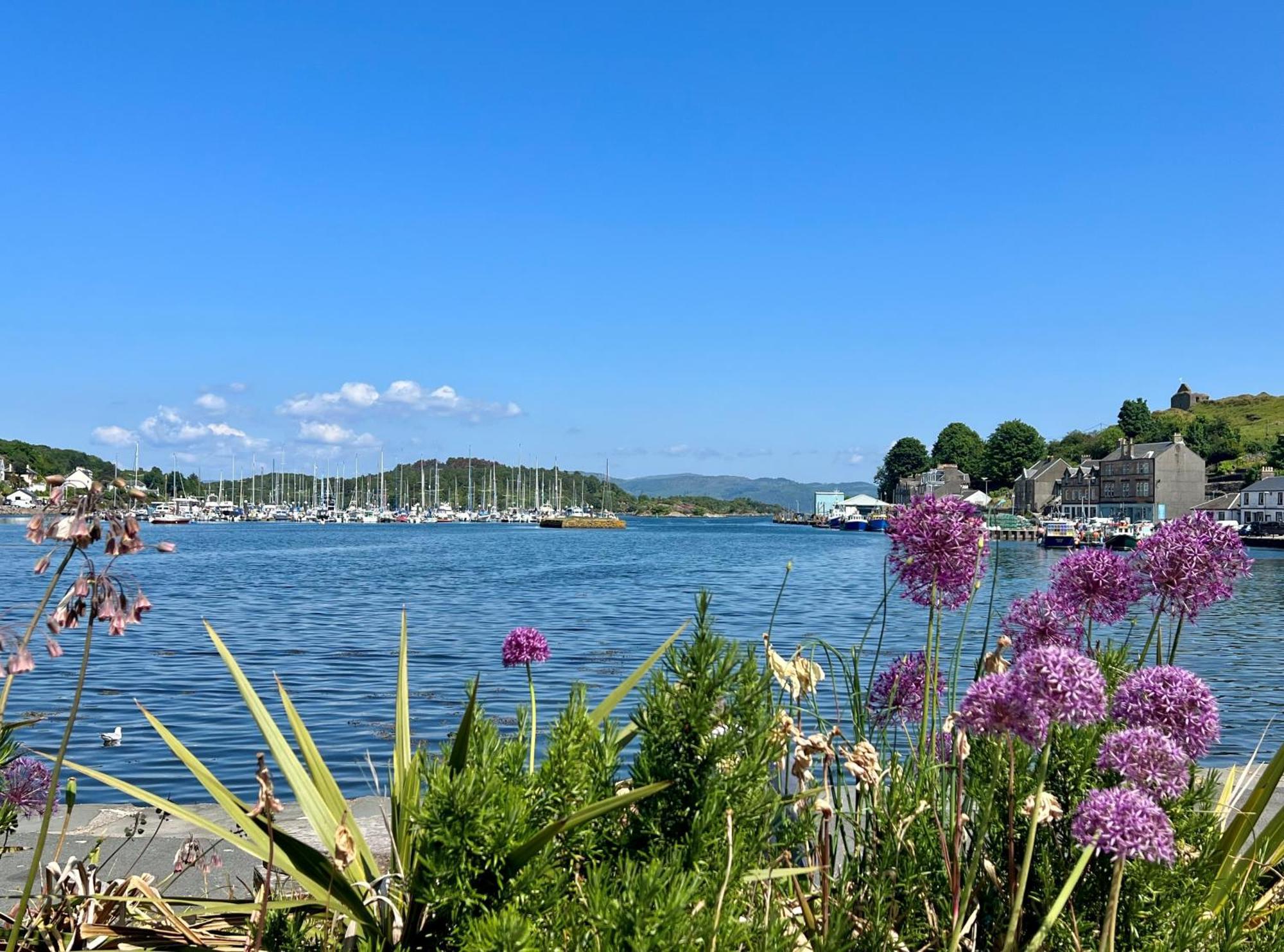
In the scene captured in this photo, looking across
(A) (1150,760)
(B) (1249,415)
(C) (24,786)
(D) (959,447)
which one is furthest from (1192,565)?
(B) (1249,415)

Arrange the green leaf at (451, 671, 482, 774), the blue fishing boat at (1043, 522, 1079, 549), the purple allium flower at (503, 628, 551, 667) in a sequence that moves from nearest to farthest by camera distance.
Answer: the green leaf at (451, 671, 482, 774) → the purple allium flower at (503, 628, 551, 667) → the blue fishing boat at (1043, 522, 1079, 549)

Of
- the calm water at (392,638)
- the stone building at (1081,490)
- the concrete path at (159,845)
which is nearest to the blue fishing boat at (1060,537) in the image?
the stone building at (1081,490)

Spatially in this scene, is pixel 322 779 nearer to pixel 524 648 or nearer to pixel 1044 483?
pixel 524 648

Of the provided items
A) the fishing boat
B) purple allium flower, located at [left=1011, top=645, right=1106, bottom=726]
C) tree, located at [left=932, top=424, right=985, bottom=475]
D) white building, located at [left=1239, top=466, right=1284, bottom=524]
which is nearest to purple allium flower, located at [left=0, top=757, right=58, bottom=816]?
purple allium flower, located at [left=1011, top=645, right=1106, bottom=726]

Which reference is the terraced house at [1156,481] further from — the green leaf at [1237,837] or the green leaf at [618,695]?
the green leaf at [618,695]

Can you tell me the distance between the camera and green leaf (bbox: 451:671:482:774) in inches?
86.4

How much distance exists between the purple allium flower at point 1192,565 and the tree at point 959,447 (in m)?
169

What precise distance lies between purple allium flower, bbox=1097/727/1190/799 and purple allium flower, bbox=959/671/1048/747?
7.4 inches

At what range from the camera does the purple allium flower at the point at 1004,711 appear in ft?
5.89

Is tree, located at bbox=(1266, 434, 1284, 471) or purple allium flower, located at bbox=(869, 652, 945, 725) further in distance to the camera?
tree, located at bbox=(1266, 434, 1284, 471)

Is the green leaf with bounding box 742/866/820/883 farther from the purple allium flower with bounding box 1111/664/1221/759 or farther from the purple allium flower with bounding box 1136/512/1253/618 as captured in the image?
the purple allium flower with bounding box 1136/512/1253/618

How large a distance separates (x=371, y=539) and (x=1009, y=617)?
102129 millimetres

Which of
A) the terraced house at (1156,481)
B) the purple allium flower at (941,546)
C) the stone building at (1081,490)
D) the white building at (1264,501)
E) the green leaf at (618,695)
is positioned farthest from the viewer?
the stone building at (1081,490)

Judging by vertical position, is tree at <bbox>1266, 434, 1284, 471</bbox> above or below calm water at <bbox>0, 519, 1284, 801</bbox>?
above
